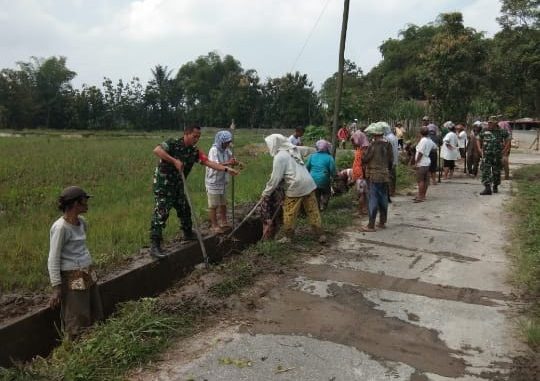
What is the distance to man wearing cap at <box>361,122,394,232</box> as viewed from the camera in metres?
7.91

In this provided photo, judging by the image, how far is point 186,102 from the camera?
75625 millimetres

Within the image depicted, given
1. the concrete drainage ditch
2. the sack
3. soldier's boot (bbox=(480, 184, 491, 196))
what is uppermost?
soldier's boot (bbox=(480, 184, 491, 196))

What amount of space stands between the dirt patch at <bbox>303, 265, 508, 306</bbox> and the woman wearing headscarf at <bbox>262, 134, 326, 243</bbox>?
38.7 inches

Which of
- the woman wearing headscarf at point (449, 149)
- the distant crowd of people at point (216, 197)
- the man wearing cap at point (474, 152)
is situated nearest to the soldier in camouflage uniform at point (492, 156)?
the woman wearing headscarf at point (449, 149)

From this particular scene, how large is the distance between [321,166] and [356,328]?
410 cm

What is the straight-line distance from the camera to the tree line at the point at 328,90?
27.1 meters

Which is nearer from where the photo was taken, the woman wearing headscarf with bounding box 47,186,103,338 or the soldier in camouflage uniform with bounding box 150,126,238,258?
the woman wearing headscarf with bounding box 47,186,103,338

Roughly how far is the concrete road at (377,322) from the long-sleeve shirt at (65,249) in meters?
1.24

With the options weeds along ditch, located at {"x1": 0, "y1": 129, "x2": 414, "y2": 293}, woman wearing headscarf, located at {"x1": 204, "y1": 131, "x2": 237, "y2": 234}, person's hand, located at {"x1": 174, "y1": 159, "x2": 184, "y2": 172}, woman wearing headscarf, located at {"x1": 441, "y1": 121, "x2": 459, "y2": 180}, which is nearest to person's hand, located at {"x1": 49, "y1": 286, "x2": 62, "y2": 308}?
weeds along ditch, located at {"x1": 0, "y1": 129, "x2": 414, "y2": 293}

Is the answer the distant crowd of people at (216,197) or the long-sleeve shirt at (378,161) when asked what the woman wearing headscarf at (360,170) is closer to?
the distant crowd of people at (216,197)

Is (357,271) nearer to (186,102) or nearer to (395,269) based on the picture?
(395,269)

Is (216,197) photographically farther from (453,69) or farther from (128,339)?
(453,69)

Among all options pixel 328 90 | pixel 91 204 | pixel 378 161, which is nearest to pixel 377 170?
pixel 378 161

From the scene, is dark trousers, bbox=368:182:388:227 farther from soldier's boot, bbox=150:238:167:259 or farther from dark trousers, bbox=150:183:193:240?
soldier's boot, bbox=150:238:167:259
